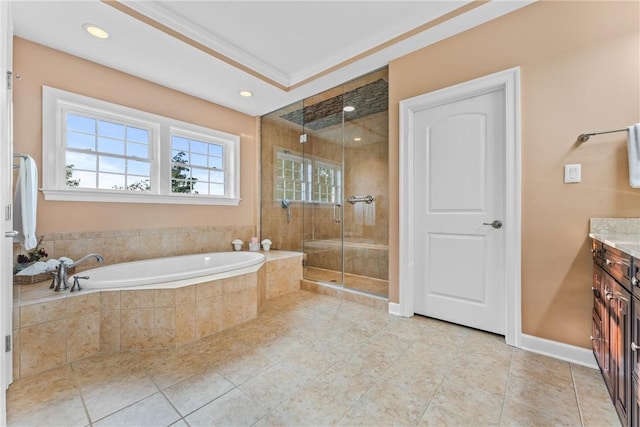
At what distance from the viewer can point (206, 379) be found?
1623mm

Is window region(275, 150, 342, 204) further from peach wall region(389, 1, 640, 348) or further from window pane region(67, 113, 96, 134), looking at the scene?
peach wall region(389, 1, 640, 348)

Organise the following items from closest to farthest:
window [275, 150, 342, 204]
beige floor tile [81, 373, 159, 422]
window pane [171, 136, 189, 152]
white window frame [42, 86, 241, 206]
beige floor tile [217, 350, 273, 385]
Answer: beige floor tile [81, 373, 159, 422] → beige floor tile [217, 350, 273, 385] → white window frame [42, 86, 241, 206] → window pane [171, 136, 189, 152] → window [275, 150, 342, 204]

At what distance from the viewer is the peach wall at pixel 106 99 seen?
229 centimetres

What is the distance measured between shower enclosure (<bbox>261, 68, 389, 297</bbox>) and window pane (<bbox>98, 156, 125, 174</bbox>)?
182cm

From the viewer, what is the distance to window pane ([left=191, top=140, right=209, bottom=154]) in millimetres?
3510

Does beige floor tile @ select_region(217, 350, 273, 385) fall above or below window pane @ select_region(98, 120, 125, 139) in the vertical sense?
below

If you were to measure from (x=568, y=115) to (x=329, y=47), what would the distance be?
201cm

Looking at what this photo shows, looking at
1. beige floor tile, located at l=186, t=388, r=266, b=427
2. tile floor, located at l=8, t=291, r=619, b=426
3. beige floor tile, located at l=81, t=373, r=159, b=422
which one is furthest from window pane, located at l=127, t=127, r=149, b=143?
beige floor tile, located at l=186, t=388, r=266, b=427

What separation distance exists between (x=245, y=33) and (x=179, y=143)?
62.7 inches

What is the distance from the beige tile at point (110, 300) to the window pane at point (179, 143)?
1930mm

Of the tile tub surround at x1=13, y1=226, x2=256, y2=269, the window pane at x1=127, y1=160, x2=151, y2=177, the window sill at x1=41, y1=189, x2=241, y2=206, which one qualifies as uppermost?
the window pane at x1=127, y1=160, x2=151, y2=177

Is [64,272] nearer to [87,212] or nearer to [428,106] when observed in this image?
[87,212]

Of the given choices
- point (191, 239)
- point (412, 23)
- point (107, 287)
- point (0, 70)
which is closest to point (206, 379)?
point (107, 287)

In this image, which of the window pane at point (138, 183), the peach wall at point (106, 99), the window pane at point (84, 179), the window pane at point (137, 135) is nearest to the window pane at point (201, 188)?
the peach wall at point (106, 99)
